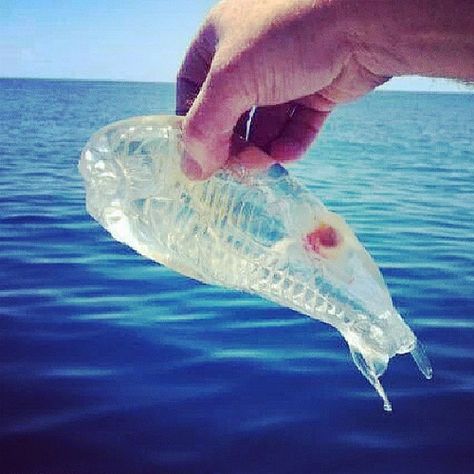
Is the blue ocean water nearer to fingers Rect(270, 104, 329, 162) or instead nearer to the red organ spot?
the red organ spot

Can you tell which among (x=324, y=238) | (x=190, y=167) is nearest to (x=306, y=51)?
(x=190, y=167)

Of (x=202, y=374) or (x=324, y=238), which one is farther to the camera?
(x=202, y=374)

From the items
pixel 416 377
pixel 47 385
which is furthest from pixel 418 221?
pixel 47 385

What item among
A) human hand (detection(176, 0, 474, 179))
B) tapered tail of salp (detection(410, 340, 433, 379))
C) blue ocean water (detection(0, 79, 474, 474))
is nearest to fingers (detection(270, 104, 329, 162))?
human hand (detection(176, 0, 474, 179))

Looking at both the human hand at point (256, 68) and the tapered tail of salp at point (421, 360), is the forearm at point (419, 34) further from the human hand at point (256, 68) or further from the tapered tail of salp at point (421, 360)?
the tapered tail of salp at point (421, 360)

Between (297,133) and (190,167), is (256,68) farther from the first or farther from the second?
(297,133)

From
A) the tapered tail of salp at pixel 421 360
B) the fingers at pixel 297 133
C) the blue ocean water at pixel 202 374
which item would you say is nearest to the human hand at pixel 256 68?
the fingers at pixel 297 133
